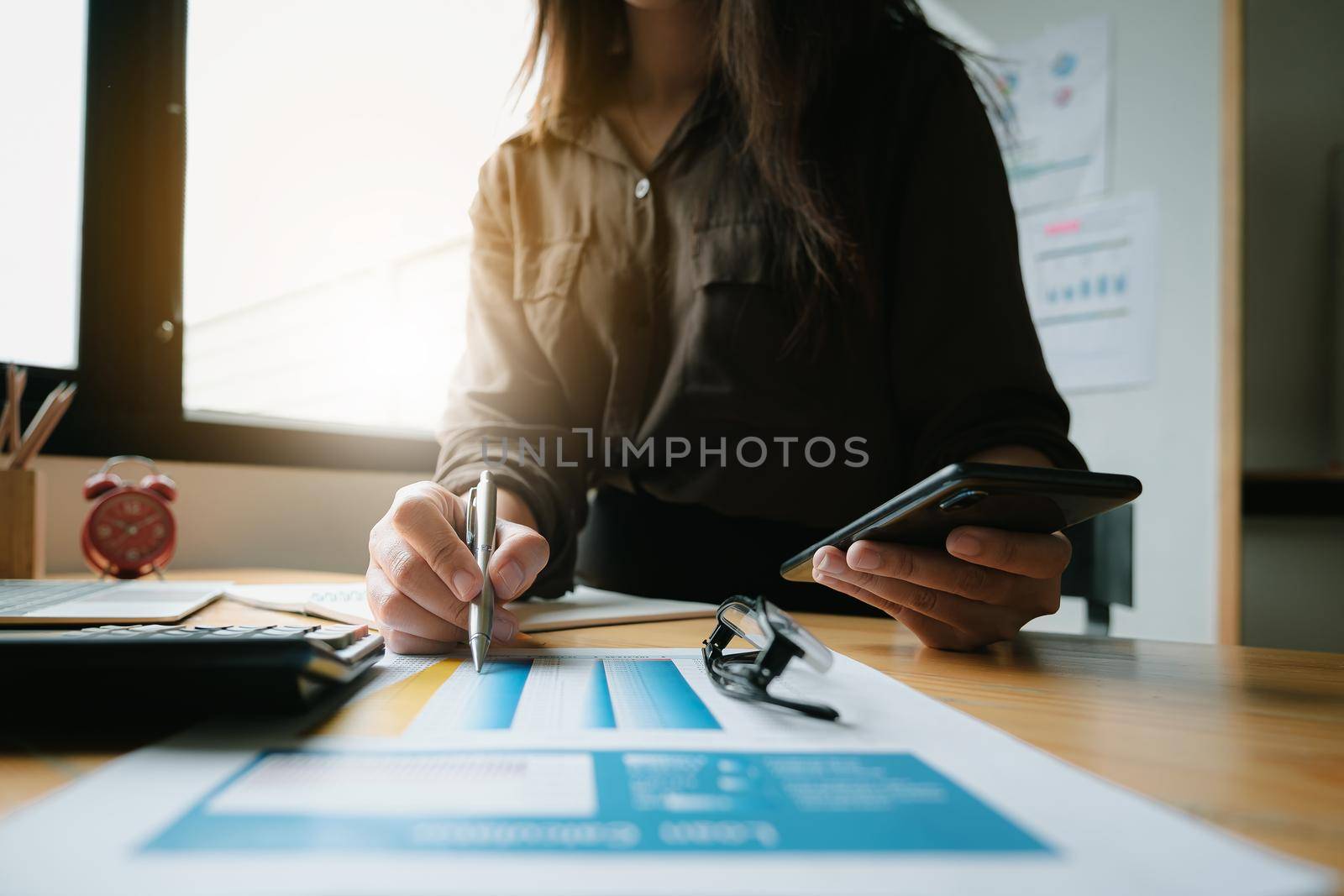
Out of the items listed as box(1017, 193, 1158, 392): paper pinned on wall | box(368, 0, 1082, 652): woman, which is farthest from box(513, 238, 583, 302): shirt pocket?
box(1017, 193, 1158, 392): paper pinned on wall

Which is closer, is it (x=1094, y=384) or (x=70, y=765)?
(x=70, y=765)

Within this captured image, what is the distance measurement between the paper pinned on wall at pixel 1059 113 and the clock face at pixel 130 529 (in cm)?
177

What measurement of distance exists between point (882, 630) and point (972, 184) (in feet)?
1.62

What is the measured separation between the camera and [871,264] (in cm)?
85

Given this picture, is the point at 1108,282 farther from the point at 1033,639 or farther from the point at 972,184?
the point at 1033,639

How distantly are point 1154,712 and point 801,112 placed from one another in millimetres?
719

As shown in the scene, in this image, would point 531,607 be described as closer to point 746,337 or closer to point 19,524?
point 746,337

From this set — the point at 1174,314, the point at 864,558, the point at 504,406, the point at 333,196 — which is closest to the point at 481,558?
the point at 864,558

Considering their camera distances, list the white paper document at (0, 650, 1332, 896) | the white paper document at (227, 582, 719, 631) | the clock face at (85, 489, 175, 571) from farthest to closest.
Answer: the clock face at (85, 489, 175, 571)
the white paper document at (227, 582, 719, 631)
the white paper document at (0, 650, 1332, 896)

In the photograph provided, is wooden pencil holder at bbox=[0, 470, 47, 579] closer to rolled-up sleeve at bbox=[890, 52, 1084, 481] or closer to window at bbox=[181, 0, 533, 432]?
window at bbox=[181, 0, 533, 432]

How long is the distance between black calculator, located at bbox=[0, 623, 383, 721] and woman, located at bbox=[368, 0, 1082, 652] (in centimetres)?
41

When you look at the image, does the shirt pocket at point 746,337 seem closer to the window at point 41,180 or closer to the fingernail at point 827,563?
the fingernail at point 827,563

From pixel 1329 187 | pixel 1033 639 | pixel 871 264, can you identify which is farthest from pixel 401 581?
pixel 1329 187

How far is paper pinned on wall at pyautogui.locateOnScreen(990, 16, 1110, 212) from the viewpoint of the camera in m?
1.76
